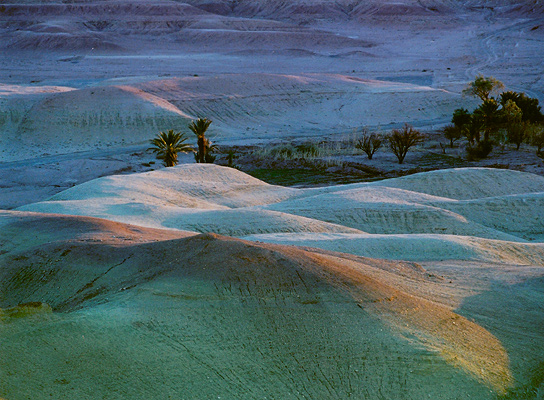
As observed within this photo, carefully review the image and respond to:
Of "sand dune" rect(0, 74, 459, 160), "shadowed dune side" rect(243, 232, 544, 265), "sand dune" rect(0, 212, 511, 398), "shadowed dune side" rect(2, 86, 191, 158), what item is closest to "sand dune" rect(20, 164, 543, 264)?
"shadowed dune side" rect(243, 232, 544, 265)

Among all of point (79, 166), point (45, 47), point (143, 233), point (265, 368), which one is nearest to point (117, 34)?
point (45, 47)

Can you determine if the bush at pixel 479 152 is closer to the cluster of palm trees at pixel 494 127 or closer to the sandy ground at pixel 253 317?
the cluster of palm trees at pixel 494 127

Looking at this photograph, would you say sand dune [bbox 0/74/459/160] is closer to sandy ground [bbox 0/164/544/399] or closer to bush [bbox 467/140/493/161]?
bush [bbox 467/140/493/161]

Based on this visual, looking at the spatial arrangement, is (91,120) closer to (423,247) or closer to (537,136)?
(537,136)

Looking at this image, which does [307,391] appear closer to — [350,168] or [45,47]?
[350,168]

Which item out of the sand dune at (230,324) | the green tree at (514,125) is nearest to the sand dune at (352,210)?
the sand dune at (230,324)
